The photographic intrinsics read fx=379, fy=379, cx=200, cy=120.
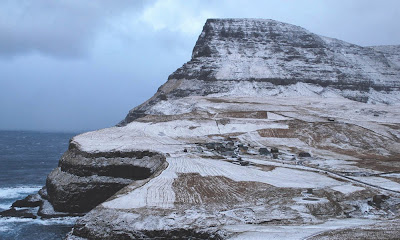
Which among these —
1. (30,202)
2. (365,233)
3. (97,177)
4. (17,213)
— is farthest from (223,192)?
(30,202)

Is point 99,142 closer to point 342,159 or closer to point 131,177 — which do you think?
point 131,177

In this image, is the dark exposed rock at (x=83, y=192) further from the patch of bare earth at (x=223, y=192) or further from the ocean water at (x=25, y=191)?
the patch of bare earth at (x=223, y=192)

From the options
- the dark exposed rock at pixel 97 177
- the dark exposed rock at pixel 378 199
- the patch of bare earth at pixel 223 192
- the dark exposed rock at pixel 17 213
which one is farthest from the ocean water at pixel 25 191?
the dark exposed rock at pixel 378 199

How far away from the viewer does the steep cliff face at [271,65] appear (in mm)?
120188

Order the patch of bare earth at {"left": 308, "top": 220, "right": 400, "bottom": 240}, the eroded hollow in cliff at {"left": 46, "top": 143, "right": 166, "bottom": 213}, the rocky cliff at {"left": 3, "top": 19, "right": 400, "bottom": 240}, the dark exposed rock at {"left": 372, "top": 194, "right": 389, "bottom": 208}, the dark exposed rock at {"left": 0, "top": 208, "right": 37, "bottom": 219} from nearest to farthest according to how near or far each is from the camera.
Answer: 1. the patch of bare earth at {"left": 308, "top": 220, "right": 400, "bottom": 240}
2. the rocky cliff at {"left": 3, "top": 19, "right": 400, "bottom": 240}
3. the dark exposed rock at {"left": 372, "top": 194, "right": 389, "bottom": 208}
4. the dark exposed rock at {"left": 0, "top": 208, "right": 37, "bottom": 219}
5. the eroded hollow in cliff at {"left": 46, "top": 143, "right": 166, "bottom": 213}

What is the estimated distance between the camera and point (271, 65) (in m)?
132

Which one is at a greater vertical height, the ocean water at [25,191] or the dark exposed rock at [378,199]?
the dark exposed rock at [378,199]

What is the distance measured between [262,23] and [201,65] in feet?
133

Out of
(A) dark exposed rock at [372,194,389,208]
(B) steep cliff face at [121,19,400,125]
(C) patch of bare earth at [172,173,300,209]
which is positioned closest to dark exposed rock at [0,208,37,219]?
(C) patch of bare earth at [172,173,300,209]

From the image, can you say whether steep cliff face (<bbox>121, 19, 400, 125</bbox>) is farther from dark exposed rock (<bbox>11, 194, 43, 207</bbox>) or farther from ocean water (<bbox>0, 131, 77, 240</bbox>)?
dark exposed rock (<bbox>11, 194, 43, 207</bbox>)

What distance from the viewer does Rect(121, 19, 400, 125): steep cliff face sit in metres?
120

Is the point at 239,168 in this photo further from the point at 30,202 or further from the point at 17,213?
the point at 30,202

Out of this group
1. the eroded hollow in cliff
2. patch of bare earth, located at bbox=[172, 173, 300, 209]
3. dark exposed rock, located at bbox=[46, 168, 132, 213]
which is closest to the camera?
patch of bare earth, located at bbox=[172, 173, 300, 209]

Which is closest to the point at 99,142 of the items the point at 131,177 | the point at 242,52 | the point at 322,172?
the point at 131,177
